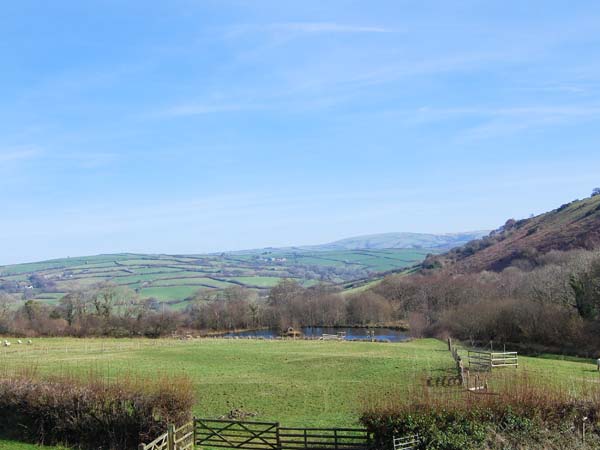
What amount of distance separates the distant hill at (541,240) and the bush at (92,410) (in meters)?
96.5

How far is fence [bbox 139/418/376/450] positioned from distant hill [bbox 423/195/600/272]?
92.2 m

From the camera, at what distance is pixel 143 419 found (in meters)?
28.4

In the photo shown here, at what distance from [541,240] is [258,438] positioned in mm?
128788

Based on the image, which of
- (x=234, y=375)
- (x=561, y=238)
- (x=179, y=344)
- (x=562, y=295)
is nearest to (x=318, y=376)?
(x=234, y=375)

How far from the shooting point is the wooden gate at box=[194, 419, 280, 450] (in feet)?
87.9

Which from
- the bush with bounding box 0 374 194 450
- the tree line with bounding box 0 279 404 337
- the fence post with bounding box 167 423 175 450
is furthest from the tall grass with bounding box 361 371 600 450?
the tree line with bounding box 0 279 404 337

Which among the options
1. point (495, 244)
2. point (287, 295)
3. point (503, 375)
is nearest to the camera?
point (503, 375)

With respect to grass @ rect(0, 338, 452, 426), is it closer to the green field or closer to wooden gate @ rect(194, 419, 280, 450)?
the green field

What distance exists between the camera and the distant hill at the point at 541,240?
4884 inches

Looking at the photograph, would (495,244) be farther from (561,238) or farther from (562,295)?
(562,295)

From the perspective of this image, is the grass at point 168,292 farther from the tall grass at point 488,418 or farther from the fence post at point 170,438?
the tall grass at point 488,418

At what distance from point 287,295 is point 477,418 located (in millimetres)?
103672

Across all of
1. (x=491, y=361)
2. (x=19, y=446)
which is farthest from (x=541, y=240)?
(x=19, y=446)

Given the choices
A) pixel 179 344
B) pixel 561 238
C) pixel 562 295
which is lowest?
pixel 179 344
